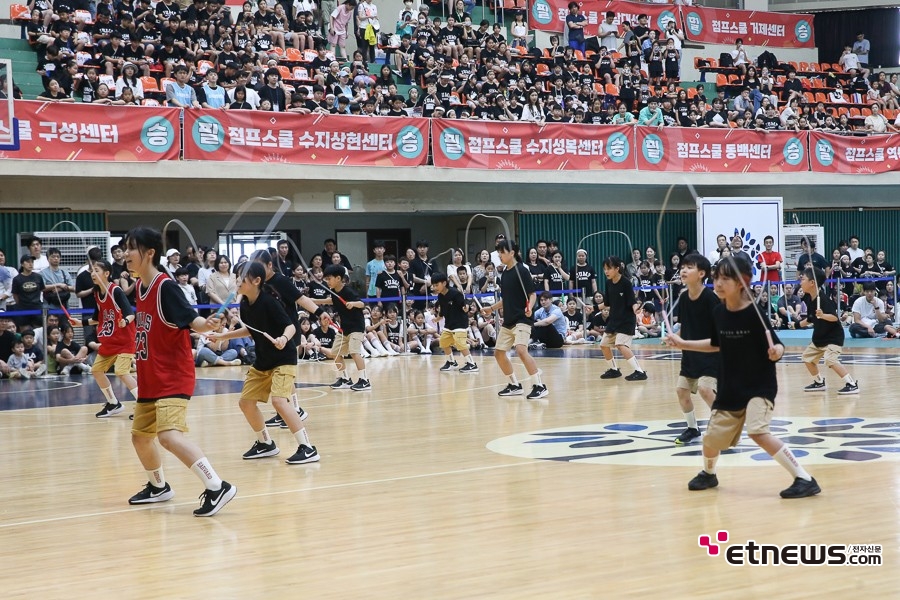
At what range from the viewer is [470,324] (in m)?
25.5

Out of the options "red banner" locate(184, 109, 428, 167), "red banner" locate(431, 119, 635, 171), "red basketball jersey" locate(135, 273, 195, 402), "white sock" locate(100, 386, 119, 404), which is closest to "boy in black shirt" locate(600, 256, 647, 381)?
"white sock" locate(100, 386, 119, 404)

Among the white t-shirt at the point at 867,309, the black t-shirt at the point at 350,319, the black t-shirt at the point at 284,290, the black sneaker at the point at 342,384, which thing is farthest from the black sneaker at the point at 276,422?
the white t-shirt at the point at 867,309

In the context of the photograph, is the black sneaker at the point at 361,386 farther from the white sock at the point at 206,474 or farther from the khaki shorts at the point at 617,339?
the white sock at the point at 206,474

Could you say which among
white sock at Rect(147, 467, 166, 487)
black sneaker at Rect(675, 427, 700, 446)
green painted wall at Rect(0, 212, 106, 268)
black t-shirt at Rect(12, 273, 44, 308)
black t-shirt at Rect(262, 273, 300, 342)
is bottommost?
black sneaker at Rect(675, 427, 700, 446)

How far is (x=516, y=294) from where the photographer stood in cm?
1568

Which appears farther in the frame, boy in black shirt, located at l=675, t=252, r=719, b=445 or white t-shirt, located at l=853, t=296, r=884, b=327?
white t-shirt, located at l=853, t=296, r=884, b=327

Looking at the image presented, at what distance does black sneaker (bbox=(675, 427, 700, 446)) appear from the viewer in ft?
35.2

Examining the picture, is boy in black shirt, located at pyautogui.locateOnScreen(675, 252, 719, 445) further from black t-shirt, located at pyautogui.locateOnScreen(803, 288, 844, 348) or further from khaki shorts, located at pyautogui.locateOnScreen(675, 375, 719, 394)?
black t-shirt, located at pyautogui.locateOnScreen(803, 288, 844, 348)

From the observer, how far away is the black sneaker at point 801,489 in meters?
7.79

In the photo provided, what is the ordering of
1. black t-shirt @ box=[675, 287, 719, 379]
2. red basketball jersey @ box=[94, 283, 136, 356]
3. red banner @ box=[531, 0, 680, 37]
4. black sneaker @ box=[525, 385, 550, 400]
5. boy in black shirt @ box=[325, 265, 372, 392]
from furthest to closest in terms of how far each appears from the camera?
red banner @ box=[531, 0, 680, 37] < boy in black shirt @ box=[325, 265, 372, 392] < black sneaker @ box=[525, 385, 550, 400] < red basketball jersey @ box=[94, 283, 136, 356] < black t-shirt @ box=[675, 287, 719, 379]

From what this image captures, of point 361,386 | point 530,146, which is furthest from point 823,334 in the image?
point 530,146

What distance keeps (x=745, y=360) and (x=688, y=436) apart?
9.89 ft

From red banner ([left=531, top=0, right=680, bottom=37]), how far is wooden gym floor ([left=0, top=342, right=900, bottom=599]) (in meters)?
22.3

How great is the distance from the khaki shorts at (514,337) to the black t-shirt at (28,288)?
9700 millimetres
